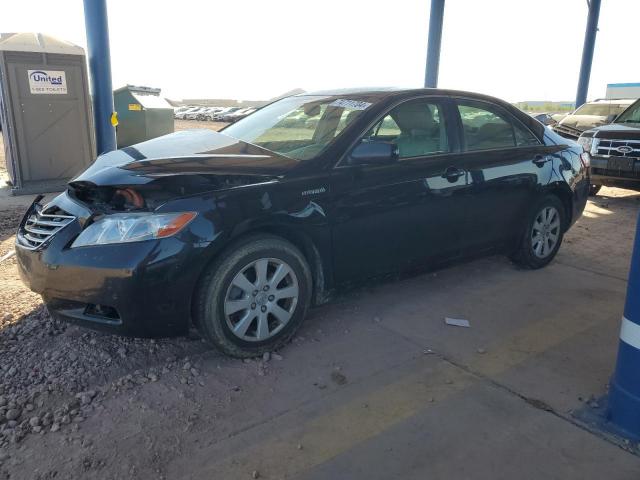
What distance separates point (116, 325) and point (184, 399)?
1.84ft

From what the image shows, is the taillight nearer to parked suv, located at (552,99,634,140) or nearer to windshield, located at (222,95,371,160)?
windshield, located at (222,95,371,160)

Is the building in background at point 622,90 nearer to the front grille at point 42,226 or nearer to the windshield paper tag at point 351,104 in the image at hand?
the windshield paper tag at point 351,104

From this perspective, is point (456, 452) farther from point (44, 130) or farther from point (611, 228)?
point (44, 130)

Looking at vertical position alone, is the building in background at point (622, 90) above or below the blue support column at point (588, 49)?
below

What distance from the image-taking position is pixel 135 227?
295cm

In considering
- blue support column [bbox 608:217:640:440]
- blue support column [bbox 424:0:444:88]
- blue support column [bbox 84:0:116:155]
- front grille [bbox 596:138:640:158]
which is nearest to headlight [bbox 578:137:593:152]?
front grille [bbox 596:138:640:158]

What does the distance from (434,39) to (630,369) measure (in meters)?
10.1

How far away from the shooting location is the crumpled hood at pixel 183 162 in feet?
10.3

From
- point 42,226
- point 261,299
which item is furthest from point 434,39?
point 42,226

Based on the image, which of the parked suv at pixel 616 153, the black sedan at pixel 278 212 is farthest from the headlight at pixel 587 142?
the black sedan at pixel 278 212

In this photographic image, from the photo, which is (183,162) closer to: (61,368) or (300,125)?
(300,125)

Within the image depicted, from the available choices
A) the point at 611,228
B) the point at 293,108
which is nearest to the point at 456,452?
the point at 293,108

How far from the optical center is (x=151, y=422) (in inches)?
Result: 109

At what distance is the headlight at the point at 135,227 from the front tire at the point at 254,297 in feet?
1.07
